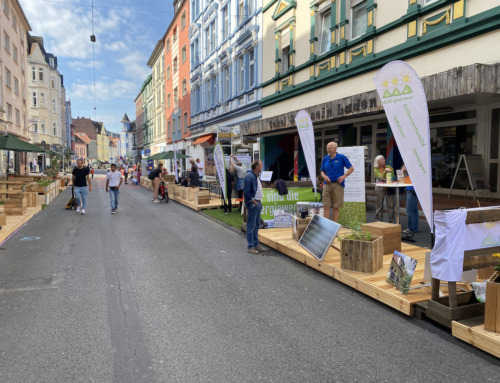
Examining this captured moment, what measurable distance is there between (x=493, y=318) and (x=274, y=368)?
6.57 ft

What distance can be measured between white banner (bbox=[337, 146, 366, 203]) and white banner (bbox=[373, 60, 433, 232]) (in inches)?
146

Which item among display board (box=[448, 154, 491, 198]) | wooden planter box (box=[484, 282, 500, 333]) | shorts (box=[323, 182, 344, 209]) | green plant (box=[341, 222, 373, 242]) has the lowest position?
wooden planter box (box=[484, 282, 500, 333])

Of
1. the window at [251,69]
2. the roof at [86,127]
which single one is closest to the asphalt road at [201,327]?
the window at [251,69]

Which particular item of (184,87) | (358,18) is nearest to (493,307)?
(358,18)

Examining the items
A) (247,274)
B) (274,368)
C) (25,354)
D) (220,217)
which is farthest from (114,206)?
(274,368)

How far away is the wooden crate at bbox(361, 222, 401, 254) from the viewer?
614 centimetres

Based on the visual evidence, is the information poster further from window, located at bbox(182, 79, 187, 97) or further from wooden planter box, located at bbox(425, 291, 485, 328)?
window, located at bbox(182, 79, 187, 97)

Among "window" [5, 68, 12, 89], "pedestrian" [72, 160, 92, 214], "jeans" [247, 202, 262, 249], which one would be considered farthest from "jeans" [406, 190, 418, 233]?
"window" [5, 68, 12, 89]

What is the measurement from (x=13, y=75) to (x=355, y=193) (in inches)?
1206

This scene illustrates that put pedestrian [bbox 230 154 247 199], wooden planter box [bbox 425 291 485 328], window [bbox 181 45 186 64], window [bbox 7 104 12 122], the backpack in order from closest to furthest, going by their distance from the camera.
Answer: wooden planter box [bbox 425 291 485 328]
the backpack
pedestrian [bbox 230 154 247 199]
window [bbox 7 104 12 122]
window [bbox 181 45 186 64]

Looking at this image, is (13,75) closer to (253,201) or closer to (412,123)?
(253,201)

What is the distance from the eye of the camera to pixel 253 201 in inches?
278

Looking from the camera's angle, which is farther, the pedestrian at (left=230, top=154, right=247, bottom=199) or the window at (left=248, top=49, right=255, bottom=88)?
the window at (left=248, top=49, right=255, bottom=88)

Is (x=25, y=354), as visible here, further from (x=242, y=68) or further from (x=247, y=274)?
(x=242, y=68)
